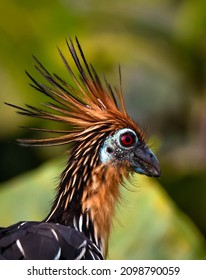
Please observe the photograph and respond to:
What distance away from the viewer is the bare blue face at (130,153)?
15.3 ft

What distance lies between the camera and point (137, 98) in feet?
29.7

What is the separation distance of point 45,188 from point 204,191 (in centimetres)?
86

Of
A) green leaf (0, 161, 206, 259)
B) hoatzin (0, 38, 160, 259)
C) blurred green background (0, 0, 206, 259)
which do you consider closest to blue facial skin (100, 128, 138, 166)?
hoatzin (0, 38, 160, 259)

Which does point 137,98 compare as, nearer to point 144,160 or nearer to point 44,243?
point 144,160

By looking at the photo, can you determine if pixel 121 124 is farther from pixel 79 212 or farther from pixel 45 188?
pixel 45 188

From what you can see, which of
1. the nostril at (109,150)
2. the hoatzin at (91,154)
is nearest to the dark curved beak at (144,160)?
the hoatzin at (91,154)

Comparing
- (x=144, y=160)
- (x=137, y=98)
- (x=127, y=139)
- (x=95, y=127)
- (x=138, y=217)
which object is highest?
(x=95, y=127)

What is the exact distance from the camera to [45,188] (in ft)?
19.5

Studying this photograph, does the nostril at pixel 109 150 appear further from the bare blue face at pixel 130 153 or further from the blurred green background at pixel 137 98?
the blurred green background at pixel 137 98

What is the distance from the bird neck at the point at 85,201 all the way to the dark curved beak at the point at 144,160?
0.16 metres

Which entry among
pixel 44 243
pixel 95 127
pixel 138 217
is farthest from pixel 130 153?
pixel 138 217

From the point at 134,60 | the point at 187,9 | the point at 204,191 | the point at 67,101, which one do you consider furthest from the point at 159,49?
the point at 67,101

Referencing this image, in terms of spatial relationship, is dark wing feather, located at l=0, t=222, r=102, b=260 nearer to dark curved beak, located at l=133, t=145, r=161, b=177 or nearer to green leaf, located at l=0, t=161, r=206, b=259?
dark curved beak, located at l=133, t=145, r=161, b=177

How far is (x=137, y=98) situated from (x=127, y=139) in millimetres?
4333
